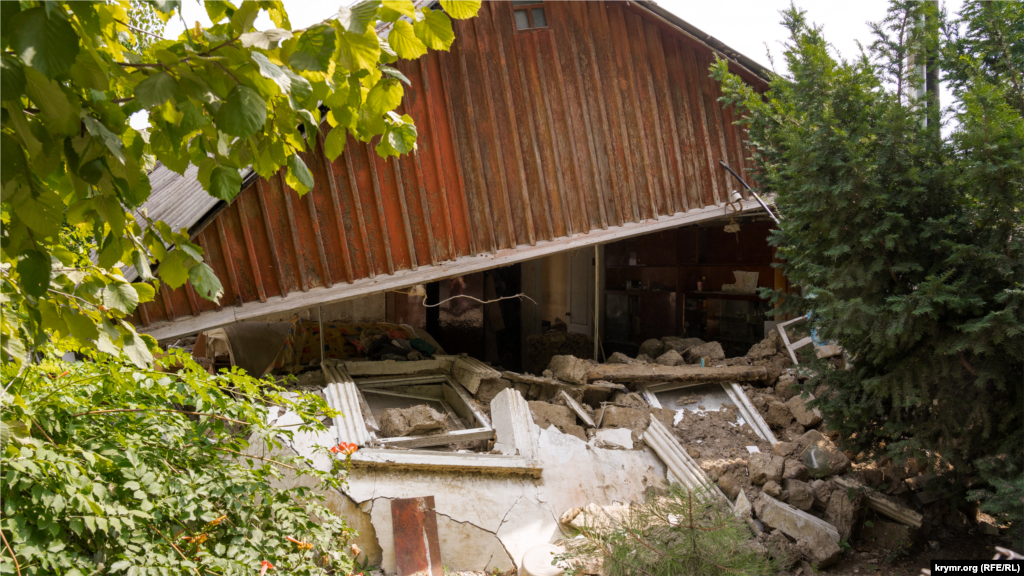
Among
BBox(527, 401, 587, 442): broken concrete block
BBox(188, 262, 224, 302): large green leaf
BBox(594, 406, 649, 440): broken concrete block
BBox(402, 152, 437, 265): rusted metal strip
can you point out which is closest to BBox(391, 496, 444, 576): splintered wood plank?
BBox(527, 401, 587, 442): broken concrete block

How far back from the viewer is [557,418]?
5965mm

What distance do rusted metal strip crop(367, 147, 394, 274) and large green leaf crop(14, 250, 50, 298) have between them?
442cm

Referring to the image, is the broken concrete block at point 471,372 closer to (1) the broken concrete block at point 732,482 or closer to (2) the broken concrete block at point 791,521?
(1) the broken concrete block at point 732,482

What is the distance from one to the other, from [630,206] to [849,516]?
3.88 metres

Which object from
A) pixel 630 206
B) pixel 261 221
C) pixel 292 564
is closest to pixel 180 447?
pixel 292 564

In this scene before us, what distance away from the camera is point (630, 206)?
6.86 meters

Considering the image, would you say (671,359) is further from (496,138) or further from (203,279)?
(203,279)

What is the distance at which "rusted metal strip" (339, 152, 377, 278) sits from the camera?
18.2ft

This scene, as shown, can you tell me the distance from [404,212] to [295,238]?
3.59 feet

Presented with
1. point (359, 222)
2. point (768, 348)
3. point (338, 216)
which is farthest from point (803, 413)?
point (338, 216)

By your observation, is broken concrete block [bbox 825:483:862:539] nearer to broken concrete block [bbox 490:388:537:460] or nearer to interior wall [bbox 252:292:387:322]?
broken concrete block [bbox 490:388:537:460]

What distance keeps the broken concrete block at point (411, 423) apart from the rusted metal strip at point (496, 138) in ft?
6.68

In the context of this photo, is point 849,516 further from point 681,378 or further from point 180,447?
point 180,447

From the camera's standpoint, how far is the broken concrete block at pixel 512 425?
516cm
